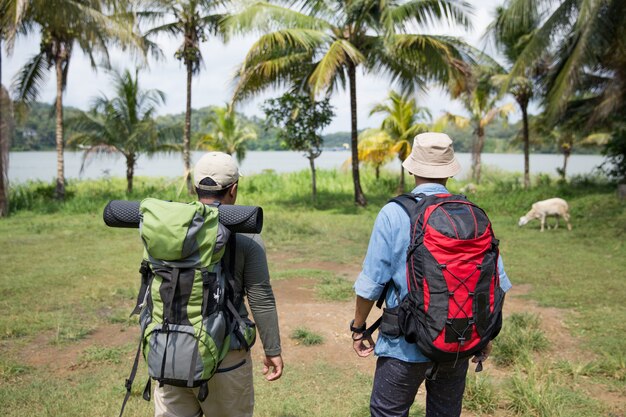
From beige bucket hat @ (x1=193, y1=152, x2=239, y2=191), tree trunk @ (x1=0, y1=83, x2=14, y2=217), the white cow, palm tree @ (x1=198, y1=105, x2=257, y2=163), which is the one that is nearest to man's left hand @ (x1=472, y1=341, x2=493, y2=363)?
beige bucket hat @ (x1=193, y1=152, x2=239, y2=191)

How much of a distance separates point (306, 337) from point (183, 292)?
3164 millimetres

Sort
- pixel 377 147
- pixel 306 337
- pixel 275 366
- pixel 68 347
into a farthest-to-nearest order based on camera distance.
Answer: pixel 377 147 → pixel 306 337 → pixel 68 347 → pixel 275 366

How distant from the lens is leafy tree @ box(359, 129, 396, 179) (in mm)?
18719

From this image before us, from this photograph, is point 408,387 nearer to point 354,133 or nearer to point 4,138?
point 354,133

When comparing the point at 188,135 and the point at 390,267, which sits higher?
the point at 188,135

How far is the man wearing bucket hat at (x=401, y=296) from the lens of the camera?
217 centimetres

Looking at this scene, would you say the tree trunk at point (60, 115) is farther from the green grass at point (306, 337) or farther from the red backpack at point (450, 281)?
the red backpack at point (450, 281)

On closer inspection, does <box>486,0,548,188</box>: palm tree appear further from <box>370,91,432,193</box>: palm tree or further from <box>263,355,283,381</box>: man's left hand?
<box>263,355,283,381</box>: man's left hand

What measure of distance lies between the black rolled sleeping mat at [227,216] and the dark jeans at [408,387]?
0.80m

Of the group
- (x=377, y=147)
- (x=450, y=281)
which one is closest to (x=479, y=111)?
(x=377, y=147)

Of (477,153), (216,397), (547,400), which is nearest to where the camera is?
(216,397)

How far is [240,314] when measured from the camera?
216 centimetres

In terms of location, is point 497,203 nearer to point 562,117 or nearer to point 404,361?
point 562,117

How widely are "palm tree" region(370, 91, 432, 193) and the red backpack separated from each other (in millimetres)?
16405
